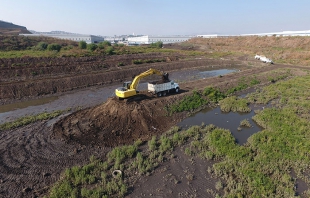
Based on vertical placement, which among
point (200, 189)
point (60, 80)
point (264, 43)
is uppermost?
point (264, 43)

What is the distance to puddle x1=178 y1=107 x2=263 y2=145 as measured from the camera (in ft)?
47.9

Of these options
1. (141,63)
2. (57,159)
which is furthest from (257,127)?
(141,63)

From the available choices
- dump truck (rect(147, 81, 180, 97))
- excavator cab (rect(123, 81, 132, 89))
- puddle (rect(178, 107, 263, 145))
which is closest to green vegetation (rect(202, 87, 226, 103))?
puddle (rect(178, 107, 263, 145))

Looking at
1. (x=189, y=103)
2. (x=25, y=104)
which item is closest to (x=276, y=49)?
(x=189, y=103)

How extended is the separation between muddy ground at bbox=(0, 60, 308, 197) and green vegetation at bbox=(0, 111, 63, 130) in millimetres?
702

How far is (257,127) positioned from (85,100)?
56.9 ft

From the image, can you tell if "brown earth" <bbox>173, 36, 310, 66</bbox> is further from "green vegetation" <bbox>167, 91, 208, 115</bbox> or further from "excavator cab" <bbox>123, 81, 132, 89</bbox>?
"excavator cab" <bbox>123, 81, 132, 89</bbox>

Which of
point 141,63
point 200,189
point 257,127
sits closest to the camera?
point 200,189

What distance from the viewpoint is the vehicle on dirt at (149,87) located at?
1762 centimetres

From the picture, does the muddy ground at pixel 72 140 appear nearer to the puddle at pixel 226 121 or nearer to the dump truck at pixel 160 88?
the dump truck at pixel 160 88

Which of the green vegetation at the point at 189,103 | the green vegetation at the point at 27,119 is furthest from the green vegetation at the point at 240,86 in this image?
the green vegetation at the point at 27,119

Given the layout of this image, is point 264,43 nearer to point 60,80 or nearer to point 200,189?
point 60,80

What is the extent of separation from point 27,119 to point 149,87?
11.4 m

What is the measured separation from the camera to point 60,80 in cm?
2648
